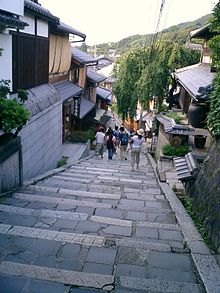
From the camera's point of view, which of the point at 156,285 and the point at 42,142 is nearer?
the point at 156,285

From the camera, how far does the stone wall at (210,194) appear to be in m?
5.84

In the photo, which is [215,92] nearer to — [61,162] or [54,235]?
[54,235]

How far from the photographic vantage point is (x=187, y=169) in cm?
916

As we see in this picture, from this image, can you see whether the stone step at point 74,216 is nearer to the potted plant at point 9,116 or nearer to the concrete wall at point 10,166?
the concrete wall at point 10,166

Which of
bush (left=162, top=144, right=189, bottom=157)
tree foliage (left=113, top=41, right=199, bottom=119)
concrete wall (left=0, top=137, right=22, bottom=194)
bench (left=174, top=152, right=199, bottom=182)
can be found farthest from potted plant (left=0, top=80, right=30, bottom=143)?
tree foliage (left=113, top=41, right=199, bottom=119)

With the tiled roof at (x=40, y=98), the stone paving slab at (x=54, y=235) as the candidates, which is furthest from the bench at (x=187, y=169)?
Answer: the tiled roof at (x=40, y=98)

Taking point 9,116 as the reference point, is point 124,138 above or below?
below

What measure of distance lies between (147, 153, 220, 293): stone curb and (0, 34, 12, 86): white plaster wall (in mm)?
6181

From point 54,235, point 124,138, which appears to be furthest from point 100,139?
point 54,235

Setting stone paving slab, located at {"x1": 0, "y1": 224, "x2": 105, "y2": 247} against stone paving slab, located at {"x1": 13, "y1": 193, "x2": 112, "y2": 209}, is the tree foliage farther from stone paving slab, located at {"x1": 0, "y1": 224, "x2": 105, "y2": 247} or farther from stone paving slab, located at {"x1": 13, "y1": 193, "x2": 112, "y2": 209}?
stone paving slab, located at {"x1": 0, "y1": 224, "x2": 105, "y2": 247}

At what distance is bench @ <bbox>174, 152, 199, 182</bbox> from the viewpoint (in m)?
8.65

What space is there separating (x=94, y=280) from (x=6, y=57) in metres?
7.48

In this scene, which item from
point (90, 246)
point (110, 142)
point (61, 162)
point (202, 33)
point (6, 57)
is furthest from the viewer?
point (202, 33)

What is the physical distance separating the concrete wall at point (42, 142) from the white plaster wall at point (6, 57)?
5.29 feet
